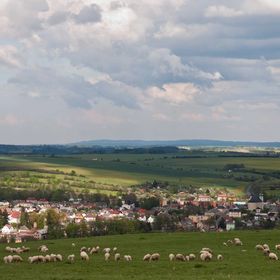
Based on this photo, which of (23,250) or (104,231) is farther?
(104,231)

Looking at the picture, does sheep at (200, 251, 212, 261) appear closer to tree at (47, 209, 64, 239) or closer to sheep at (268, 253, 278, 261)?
sheep at (268, 253, 278, 261)

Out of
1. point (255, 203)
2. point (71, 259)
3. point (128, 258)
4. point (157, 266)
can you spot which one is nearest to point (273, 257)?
point (157, 266)

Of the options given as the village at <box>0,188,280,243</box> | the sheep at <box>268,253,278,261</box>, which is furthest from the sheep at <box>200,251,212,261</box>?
the village at <box>0,188,280,243</box>

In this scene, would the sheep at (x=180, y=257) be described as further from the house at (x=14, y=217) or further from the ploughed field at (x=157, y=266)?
the house at (x=14, y=217)

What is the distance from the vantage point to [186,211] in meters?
128

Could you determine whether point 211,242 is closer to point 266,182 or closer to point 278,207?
point 278,207

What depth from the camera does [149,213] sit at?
125250 millimetres

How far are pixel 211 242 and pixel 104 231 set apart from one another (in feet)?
104

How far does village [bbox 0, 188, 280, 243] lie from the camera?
299ft

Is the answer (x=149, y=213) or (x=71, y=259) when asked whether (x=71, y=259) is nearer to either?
(x=71, y=259)

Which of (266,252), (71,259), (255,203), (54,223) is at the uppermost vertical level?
(266,252)

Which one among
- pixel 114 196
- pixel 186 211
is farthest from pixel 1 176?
pixel 186 211

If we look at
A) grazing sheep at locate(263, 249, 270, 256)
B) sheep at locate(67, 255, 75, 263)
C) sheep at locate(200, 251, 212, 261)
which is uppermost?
sheep at locate(200, 251, 212, 261)

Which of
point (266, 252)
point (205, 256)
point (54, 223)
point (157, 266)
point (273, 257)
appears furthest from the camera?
point (54, 223)
